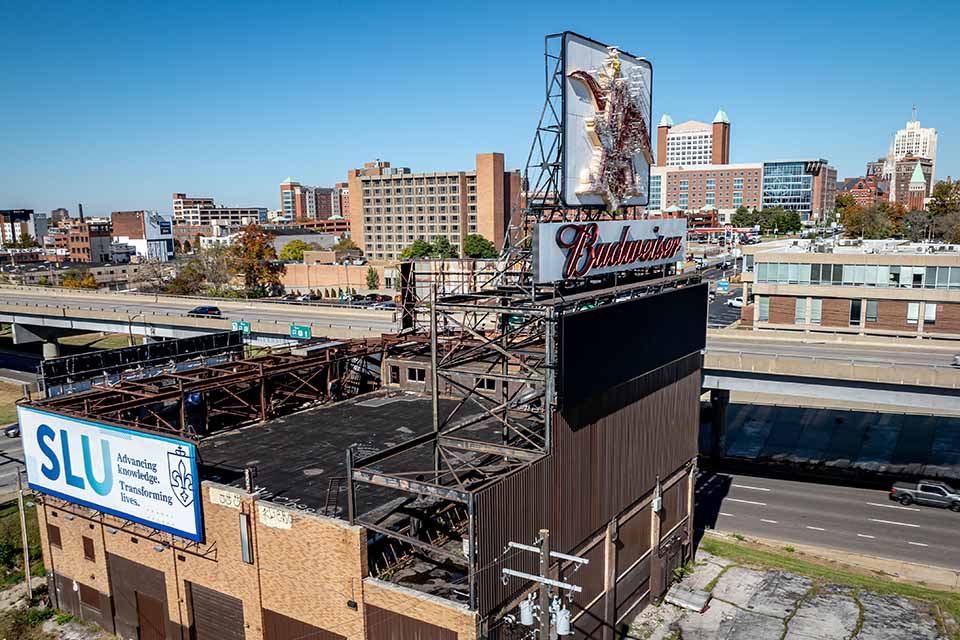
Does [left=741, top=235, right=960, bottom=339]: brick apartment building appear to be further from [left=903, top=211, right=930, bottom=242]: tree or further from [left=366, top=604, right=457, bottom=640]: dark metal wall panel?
[left=903, top=211, right=930, bottom=242]: tree


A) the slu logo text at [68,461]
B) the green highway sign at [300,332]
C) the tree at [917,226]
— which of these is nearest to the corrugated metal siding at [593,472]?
the slu logo text at [68,461]

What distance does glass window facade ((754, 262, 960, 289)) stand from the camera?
195 ft

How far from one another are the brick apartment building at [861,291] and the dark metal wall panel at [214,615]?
5648cm

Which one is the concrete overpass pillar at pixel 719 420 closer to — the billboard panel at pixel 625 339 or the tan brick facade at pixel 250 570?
the billboard panel at pixel 625 339

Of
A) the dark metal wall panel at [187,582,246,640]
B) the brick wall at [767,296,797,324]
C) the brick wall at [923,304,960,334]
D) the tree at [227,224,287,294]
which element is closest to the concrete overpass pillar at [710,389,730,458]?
the brick wall at [767,296,797,324]

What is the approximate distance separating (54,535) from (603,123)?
85.8ft

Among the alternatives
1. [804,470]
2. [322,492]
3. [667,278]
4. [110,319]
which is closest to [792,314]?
[804,470]

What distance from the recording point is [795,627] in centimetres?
2692

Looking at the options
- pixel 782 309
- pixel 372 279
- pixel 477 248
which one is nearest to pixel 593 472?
pixel 782 309

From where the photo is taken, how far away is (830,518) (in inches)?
1479

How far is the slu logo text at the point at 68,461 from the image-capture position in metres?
24.1

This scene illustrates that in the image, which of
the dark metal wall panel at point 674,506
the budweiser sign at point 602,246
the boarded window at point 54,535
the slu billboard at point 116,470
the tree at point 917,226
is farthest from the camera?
the tree at point 917,226

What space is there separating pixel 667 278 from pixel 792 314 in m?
43.2

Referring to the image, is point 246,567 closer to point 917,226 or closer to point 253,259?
point 253,259
